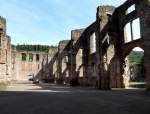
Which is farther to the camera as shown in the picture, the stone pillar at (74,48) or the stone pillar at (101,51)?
the stone pillar at (74,48)

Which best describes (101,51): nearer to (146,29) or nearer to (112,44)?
(112,44)

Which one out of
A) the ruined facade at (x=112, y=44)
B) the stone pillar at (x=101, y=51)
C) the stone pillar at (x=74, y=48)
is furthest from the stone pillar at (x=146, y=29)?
the stone pillar at (x=74, y=48)

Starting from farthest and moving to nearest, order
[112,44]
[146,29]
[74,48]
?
[74,48] → [112,44] → [146,29]

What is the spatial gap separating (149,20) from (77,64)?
14.5m

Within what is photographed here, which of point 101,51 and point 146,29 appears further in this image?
point 101,51

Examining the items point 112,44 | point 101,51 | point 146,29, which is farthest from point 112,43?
point 146,29

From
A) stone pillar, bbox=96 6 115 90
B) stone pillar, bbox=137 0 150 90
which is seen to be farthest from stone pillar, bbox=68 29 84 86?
stone pillar, bbox=137 0 150 90

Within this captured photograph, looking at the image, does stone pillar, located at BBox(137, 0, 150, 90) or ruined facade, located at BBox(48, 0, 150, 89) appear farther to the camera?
ruined facade, located at BBox(48, 0, 150, 89)

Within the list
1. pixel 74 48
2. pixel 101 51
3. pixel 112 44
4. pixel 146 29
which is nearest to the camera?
pixel 146 29

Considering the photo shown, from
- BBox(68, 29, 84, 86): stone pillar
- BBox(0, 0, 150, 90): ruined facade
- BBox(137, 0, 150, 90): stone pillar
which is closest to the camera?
BBox(137, 0, 150, 90): stone pillar

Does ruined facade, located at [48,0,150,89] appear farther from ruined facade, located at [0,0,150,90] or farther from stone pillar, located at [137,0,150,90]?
stone pillar, located at [137,0,150,90]

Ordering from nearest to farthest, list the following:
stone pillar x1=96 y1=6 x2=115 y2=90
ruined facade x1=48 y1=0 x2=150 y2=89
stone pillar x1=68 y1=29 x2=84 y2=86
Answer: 1. ruined facade x1=48 y1=0 x2=150 y2=89
2. stone pillar x1=96 y1=6 x2=115 y2=90
3. stone pillar x1=68 y1=29 x2=84 y2=86

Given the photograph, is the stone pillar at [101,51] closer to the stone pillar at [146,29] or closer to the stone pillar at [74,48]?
the stone pillar at [146,29]

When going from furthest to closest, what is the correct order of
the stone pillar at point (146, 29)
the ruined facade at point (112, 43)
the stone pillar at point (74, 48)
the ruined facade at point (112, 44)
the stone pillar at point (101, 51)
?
the stone pillar at point (74, 48) < the stone pillar at point (101, 51) < the ruined facade at point (112, 43) < the ruined facade at point (112, 44) < the stone pillar at point (146, 29)
